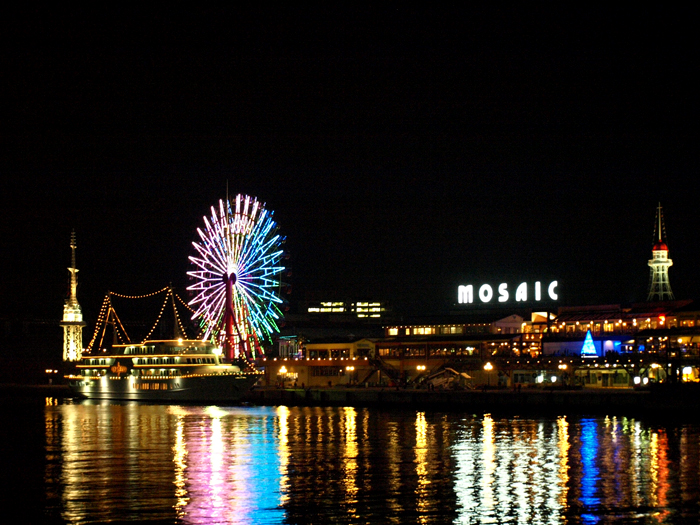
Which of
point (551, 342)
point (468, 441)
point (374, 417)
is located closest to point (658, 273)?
point (551, 342)

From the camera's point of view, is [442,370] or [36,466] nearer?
[36,466]

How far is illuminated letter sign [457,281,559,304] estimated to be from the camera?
12175cm

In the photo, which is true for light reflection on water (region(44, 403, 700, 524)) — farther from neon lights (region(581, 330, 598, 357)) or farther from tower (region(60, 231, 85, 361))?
tower (region(60, 231, 85, 361))

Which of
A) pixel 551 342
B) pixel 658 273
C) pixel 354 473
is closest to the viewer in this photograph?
pixel 354 473

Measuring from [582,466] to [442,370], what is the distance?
164 feet

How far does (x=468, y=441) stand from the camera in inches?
2048

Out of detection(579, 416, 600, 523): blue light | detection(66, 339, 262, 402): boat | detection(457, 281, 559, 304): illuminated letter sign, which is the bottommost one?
detection(579, 416, 600, 523): blue light

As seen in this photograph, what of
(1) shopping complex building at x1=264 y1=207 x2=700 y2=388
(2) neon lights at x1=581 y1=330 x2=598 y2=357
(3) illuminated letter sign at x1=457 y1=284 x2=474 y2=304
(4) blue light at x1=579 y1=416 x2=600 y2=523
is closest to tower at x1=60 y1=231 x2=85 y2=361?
(1) shopping complex building at x1=264 y1=207 x2=700 y2=388

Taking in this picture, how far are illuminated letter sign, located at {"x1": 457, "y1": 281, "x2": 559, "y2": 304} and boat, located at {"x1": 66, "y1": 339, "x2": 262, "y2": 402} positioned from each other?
132 feet

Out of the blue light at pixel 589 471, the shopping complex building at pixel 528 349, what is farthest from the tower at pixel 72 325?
the blue light at pixel 589 471

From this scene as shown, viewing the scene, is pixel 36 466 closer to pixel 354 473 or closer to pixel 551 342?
pixel 354 473

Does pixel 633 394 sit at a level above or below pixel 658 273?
below

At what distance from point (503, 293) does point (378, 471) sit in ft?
280

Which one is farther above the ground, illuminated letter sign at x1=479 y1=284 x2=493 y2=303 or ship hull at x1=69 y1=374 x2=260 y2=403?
illuminated letter sign at x1=479 y1=284 x2=493 y2=303
